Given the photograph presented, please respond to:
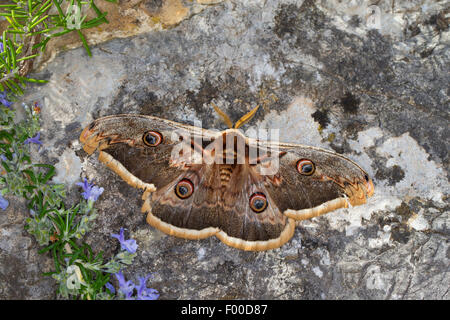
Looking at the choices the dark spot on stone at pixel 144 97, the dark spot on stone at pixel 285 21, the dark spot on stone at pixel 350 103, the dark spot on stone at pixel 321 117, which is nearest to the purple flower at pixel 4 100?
the dark spot on stone at pixel 144 97

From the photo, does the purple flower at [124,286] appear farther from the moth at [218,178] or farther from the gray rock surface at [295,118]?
the moth at [218,178]

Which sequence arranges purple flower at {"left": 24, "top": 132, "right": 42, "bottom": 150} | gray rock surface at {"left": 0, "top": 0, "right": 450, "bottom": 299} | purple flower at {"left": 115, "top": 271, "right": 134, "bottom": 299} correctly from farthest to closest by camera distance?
purple flower at {"left": 24, "top": 132, "right": 42, "bottom": 150}
gray rock surface at {"left": 0, "top": 0, "right": 450, "bottom": 299}
purple flower at {"left": 115, "top": 271, "right": 134, "bottom": 299}

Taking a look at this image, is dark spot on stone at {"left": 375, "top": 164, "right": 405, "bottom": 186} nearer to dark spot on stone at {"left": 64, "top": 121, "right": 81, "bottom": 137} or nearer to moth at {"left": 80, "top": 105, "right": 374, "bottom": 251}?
moth at {"left": 80, "top": 105, "right": 374, "bottom": 251}

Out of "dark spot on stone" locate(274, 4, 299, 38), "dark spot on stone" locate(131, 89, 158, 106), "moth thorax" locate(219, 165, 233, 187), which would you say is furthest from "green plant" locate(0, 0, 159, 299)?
"dark spot on stone" locate(274, 4, 299, 38)

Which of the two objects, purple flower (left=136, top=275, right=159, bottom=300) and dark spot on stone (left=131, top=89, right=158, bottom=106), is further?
dark spot on stone (left=131, top=89, right=158, bottom=106)

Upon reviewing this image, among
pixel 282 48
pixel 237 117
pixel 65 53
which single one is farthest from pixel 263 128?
pixel 65 53

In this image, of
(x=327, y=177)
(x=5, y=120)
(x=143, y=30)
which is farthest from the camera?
(x=143, y=30)

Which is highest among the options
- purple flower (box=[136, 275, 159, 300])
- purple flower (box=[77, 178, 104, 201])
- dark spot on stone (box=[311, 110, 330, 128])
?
dark spot on stone (box=[311, 110, 330, 128])

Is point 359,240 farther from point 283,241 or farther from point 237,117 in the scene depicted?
point 237,117
